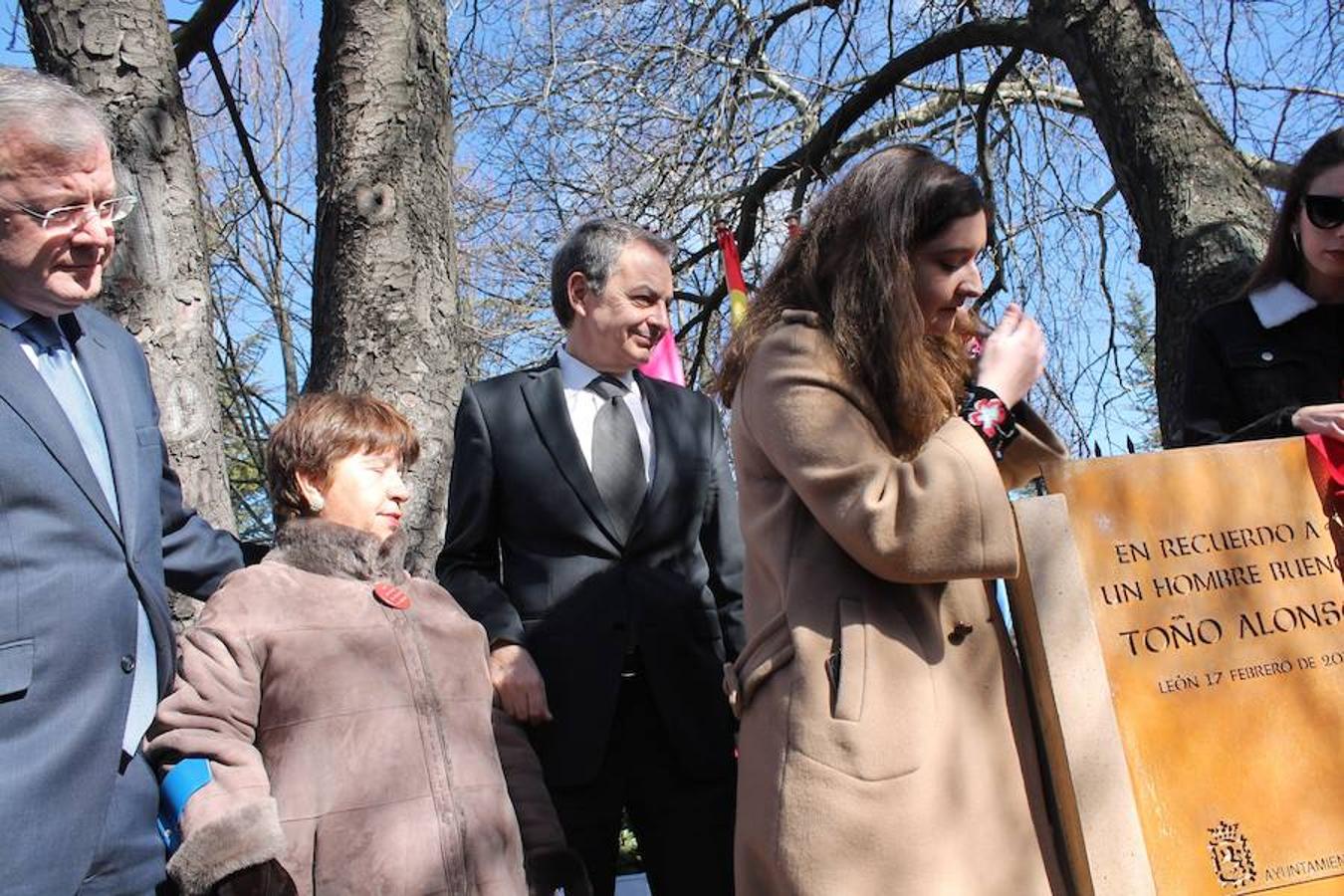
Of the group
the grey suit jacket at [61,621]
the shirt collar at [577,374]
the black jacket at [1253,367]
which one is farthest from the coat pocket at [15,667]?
the black jacket at [1253,367]

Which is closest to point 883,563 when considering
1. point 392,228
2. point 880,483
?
point 880,483

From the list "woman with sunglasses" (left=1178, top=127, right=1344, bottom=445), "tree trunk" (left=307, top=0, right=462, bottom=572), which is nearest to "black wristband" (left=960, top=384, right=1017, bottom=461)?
"woman with sunglasses" (left=1178, top=127, right=1344, bottom=445)

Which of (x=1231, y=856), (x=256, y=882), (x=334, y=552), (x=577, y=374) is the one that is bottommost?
(x=1231, y=856)

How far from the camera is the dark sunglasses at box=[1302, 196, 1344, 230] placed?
3027mm

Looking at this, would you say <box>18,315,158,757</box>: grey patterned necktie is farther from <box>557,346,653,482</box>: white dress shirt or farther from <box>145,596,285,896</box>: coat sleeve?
<box>557,346,653,482</box>: white dress shirt

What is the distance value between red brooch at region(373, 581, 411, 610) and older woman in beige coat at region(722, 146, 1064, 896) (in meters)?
0.75

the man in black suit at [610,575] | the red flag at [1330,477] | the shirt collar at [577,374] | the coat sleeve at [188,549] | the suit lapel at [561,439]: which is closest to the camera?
the red flag at [1330,477]

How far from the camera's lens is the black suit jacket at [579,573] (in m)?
2.89

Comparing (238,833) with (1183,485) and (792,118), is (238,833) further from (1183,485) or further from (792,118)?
(792,118)

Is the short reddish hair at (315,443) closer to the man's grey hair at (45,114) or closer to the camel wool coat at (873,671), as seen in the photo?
the man's grey hair at (45,114)

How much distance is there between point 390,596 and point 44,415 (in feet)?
2.47

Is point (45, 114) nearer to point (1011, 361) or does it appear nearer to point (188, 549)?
point (188, 549)

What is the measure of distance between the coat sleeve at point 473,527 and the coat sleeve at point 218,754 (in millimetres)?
573

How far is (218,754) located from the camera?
2.29 meters
